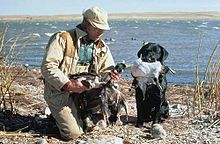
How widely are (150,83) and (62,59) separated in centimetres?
128

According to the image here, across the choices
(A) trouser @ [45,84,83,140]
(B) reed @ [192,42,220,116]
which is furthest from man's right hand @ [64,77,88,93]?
(B) reed @ [192,42,220,116]

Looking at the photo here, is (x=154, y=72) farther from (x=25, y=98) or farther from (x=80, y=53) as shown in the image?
(x=25, y=98)

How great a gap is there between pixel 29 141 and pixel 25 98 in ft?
8.00

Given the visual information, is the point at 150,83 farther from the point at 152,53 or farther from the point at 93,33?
the point at 93,33

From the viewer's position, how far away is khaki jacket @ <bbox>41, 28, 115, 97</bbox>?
235 inches

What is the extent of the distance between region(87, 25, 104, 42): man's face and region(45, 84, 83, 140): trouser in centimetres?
80

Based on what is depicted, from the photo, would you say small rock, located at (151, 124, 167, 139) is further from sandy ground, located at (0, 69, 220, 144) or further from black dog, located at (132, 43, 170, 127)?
black dog, located at (132, 43, 170, 127)

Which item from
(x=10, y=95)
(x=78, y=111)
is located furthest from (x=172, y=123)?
(x=10, y=95)

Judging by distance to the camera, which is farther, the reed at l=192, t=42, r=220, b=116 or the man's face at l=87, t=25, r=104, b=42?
the reed at l=192, t=42, r=220, b=116

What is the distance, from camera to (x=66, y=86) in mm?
5953

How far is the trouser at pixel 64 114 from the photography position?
6105mm

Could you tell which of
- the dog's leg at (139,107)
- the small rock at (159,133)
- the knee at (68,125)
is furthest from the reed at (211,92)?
the knee at (68,125)

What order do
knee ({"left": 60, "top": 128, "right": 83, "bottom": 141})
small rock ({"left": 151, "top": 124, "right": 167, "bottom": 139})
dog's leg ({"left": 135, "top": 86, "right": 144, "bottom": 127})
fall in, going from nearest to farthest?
knee ({"left": 60, "top": 128, "right": 83, "bottom": 141})
small rock ({"left": 151, "top": 124, "right": 167, "bottom": 139})
dog's leg ({"left": 135, "top": 86, "right": 144, "bottom": 127})

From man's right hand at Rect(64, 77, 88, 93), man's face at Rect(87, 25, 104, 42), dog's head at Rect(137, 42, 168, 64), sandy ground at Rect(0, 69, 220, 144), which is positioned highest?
man's face at Rect(87, 25, 104, 42)
